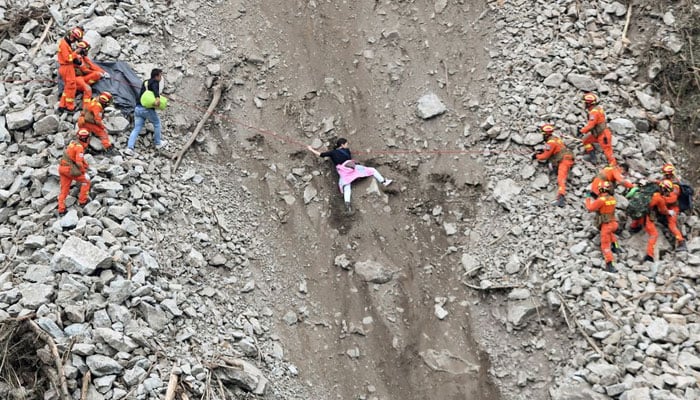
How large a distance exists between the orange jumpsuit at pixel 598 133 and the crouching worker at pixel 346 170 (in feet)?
12.8

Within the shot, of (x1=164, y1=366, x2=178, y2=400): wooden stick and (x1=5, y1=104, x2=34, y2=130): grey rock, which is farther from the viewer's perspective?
(x1=5, y1=104, x2=34, y2=130): grey rock

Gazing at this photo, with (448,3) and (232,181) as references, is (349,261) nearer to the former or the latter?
(232,181)

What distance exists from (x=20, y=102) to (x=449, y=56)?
355 inches

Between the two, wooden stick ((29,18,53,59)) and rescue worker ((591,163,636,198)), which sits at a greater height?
wooden stick ((29,18,53,59))

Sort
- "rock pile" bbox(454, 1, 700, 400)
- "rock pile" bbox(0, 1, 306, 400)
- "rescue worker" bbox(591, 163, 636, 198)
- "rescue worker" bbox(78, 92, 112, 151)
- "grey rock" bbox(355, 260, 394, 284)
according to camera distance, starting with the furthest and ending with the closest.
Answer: "grey rock" bbox(355, 260, 394, 284) < "rescue worker" bbox(78, 92, 112, 151) < "rescue worker" bbox(591, 163, 636, 198) < "rock pile" bbox(454, 1, 700, 400) < "rock pile" bbox(0, 1, 306, 400)

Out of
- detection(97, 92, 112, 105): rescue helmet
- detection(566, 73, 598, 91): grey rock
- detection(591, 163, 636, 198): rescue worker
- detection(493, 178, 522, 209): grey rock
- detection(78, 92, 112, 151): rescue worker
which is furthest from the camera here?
detection(566, 73, 598, 91): grey rock

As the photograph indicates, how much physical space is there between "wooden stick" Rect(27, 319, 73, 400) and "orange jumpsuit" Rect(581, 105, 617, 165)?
9757 millimetres

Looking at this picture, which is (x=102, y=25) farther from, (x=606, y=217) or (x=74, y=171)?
(x=606, y=217)

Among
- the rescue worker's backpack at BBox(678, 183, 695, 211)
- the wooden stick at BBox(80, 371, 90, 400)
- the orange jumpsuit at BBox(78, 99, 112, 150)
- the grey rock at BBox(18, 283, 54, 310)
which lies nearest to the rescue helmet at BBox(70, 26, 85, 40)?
the orange jumpsuit at BBox(78, 99, 112, 150)

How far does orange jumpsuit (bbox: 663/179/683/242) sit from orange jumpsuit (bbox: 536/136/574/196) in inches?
69.9

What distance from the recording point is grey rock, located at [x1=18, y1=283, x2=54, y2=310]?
10.1m

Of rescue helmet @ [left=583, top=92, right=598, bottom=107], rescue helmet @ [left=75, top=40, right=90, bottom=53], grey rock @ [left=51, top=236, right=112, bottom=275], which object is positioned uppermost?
rescue helmet @ [left=75, top=40, right=90, bottom=53]

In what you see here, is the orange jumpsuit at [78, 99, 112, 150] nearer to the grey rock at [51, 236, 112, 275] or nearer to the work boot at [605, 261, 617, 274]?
the grey rock at [51, 236, 112, 275]

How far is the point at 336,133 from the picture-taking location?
14391 millimetres
